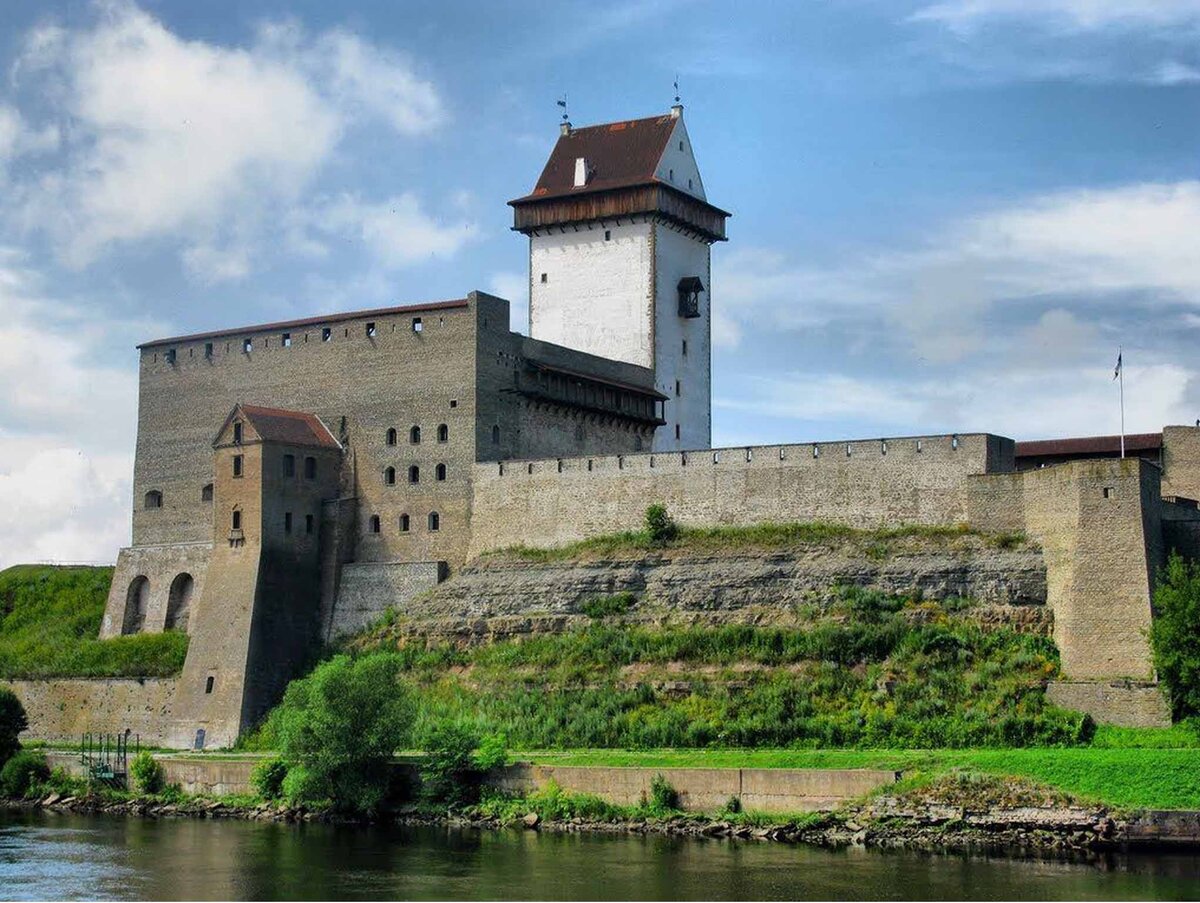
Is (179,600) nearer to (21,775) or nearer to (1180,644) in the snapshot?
(21,775)

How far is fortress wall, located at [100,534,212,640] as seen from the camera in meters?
52.3

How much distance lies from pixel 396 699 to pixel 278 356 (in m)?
15.9

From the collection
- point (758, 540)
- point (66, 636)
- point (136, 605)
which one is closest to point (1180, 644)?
point (758, 540)

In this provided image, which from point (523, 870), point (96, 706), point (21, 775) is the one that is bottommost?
point (523, 870)

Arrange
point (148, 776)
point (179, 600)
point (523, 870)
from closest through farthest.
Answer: point (523, 870) < point (148, 776) < point (179, 600)

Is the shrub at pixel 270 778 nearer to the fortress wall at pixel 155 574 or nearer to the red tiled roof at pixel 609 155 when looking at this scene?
the fortress wall at pixel 155 574

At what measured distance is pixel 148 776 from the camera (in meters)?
43.6

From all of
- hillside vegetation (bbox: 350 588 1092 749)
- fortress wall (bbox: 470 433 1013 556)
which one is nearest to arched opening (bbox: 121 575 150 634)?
fortress wall (bbox: 470 433 1013 556)

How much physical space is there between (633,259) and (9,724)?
22.0 meters

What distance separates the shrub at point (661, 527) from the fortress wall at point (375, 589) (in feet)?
20.7

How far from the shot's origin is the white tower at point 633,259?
2211 inches

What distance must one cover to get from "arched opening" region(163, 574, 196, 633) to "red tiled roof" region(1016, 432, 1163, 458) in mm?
22838

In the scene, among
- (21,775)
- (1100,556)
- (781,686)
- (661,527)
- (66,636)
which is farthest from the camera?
(66,636)

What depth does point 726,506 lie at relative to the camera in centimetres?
4516
